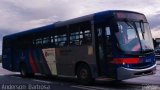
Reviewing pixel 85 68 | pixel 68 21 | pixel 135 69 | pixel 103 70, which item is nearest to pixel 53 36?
pixel 68 21

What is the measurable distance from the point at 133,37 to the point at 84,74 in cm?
290

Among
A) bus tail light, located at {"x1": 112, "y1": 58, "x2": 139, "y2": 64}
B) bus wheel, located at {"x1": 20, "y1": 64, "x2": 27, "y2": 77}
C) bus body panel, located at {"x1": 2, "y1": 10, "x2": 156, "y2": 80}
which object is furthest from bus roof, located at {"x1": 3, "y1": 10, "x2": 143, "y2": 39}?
bus wheel, located at {"x1": 20, "y1": 64, "x2": 27, "y2": 77}

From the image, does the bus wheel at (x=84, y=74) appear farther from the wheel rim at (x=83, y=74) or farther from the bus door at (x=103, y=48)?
the bus door at (x=103, y=48)

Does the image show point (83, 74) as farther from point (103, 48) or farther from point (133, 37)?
point (133, 37)

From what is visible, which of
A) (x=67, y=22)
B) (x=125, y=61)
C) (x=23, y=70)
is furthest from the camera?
(x=23, y=70)

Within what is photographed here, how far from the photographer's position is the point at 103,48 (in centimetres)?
1542

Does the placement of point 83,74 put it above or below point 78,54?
below

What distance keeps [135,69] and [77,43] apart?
336 centimetres

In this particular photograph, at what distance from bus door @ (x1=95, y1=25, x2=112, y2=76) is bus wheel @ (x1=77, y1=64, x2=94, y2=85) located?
786 mm

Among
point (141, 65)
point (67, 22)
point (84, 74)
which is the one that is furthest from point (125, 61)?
point (67, 22)

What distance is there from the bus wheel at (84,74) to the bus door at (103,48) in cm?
79

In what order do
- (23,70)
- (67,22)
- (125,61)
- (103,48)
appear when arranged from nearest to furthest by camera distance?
(125,61), (103,48), (67,22), (23,70)

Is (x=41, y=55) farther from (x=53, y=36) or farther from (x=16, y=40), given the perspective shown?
(x=16, y=40)

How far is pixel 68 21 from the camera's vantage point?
1792 centimetres
